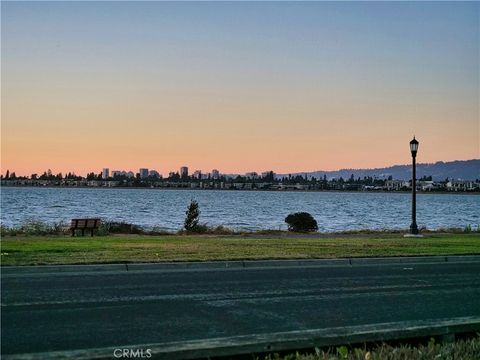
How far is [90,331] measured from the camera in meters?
8.18

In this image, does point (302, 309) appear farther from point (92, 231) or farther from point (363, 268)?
point (92, 231)

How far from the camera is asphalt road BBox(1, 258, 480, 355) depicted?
26.9 feet

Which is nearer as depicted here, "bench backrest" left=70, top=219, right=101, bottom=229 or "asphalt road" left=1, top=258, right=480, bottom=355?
"asphalt road" left=1, top=258, right=480, bottom=355

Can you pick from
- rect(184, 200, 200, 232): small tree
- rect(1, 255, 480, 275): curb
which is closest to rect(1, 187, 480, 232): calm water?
rect(184, 200, 200, 232): small tree

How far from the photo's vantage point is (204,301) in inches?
415

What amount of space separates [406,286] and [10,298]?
24.8ft

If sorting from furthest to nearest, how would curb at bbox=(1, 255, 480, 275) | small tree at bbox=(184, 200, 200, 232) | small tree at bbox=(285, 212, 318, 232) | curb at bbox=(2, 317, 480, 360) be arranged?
small tree at bbox=(285, 212, 318, 232), small tree at bbox=(184, 200, 200, 232), curb at bbox=(1, 255, 480, 275), curb at bbox=(2, 317, 480, 360)

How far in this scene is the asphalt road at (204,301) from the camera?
8.21 m

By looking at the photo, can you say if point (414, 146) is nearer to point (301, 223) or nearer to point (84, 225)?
point (301, 223)

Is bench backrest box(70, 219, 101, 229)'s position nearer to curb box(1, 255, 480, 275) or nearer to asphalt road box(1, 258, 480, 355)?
curb box(1, 255, 480, 275)

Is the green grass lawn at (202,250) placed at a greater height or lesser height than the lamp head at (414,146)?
lesser

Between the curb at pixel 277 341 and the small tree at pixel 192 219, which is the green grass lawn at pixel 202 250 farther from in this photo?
the small tree at pixel 192 219

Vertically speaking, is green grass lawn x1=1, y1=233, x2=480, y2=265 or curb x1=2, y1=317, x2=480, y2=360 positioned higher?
curb x1=2, y1=317, x2=480, y2=360

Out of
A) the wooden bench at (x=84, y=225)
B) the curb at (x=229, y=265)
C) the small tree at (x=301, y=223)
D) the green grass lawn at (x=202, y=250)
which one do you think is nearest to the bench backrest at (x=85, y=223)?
the wooden bench at (x=84, y=225)
